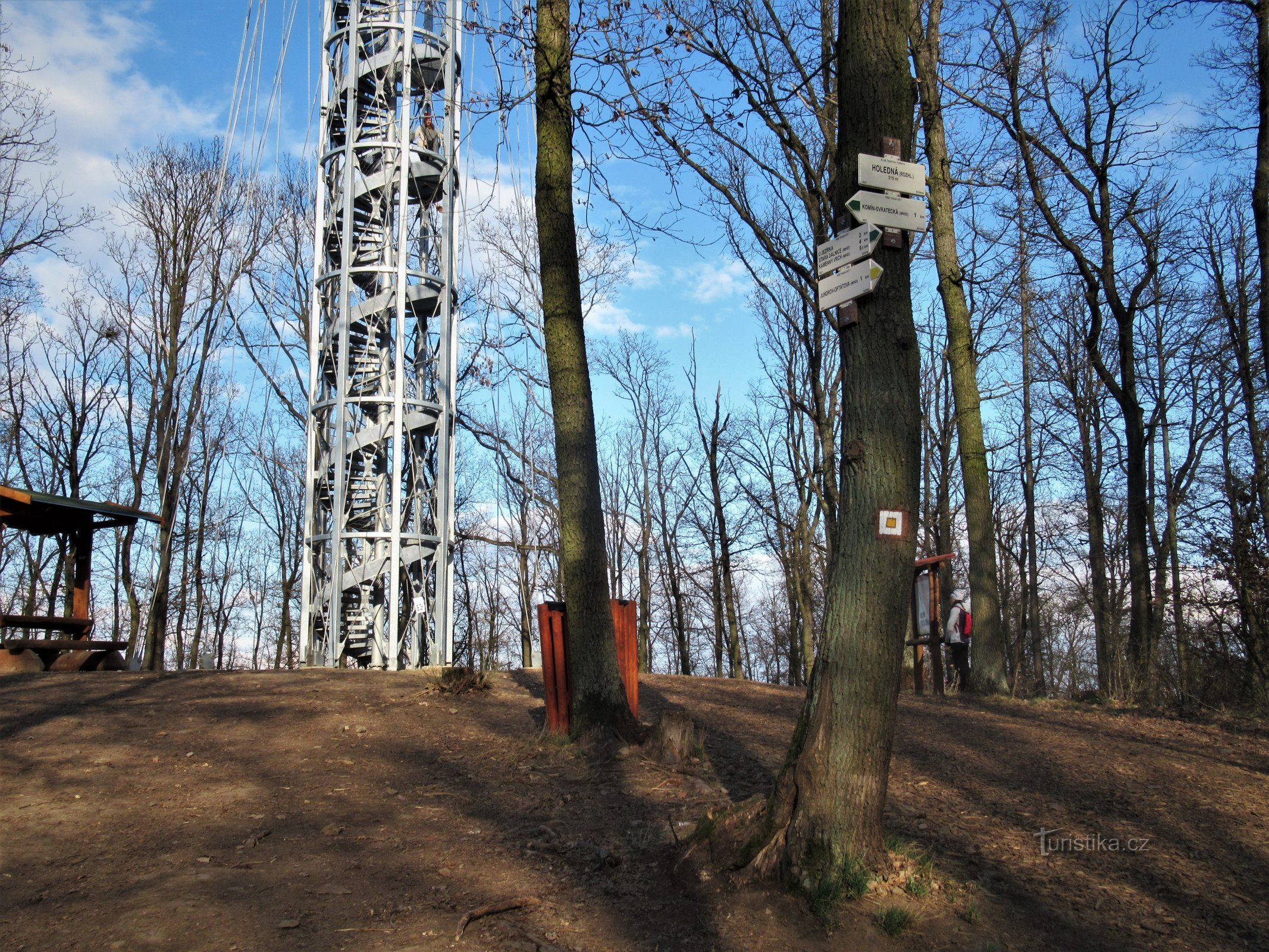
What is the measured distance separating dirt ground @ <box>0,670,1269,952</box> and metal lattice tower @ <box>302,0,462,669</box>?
14.7 feet

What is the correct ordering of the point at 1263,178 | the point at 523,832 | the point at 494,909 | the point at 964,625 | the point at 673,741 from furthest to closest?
the point at 964,625 → the point at 1263,178 → the point at 673,741 → the point at 523,832 → the point at 494,909

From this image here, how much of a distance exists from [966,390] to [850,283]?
847 centimetres

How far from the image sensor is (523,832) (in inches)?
206

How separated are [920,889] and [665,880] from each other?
46.3 inches

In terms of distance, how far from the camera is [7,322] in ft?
73.0

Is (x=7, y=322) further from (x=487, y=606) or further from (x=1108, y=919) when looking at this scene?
(x=1108, y=919)

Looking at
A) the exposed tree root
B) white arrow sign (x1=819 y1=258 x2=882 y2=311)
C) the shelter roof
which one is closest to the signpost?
white arrow sign (x1=819 y1=258 x2=882 y2=311)

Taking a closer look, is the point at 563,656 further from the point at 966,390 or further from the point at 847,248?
the point at 966,390

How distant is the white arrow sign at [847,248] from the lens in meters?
4.43

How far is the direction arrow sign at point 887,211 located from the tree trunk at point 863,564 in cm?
13

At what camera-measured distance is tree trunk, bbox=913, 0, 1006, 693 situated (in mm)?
11680

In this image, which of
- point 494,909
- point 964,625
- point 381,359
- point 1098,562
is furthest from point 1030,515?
point 494,909

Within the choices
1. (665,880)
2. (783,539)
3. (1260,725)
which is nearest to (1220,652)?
(1260,725)

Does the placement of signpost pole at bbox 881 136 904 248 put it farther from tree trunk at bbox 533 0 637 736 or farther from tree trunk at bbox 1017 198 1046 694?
tree trunk at bbox 1017 198 1046 694
